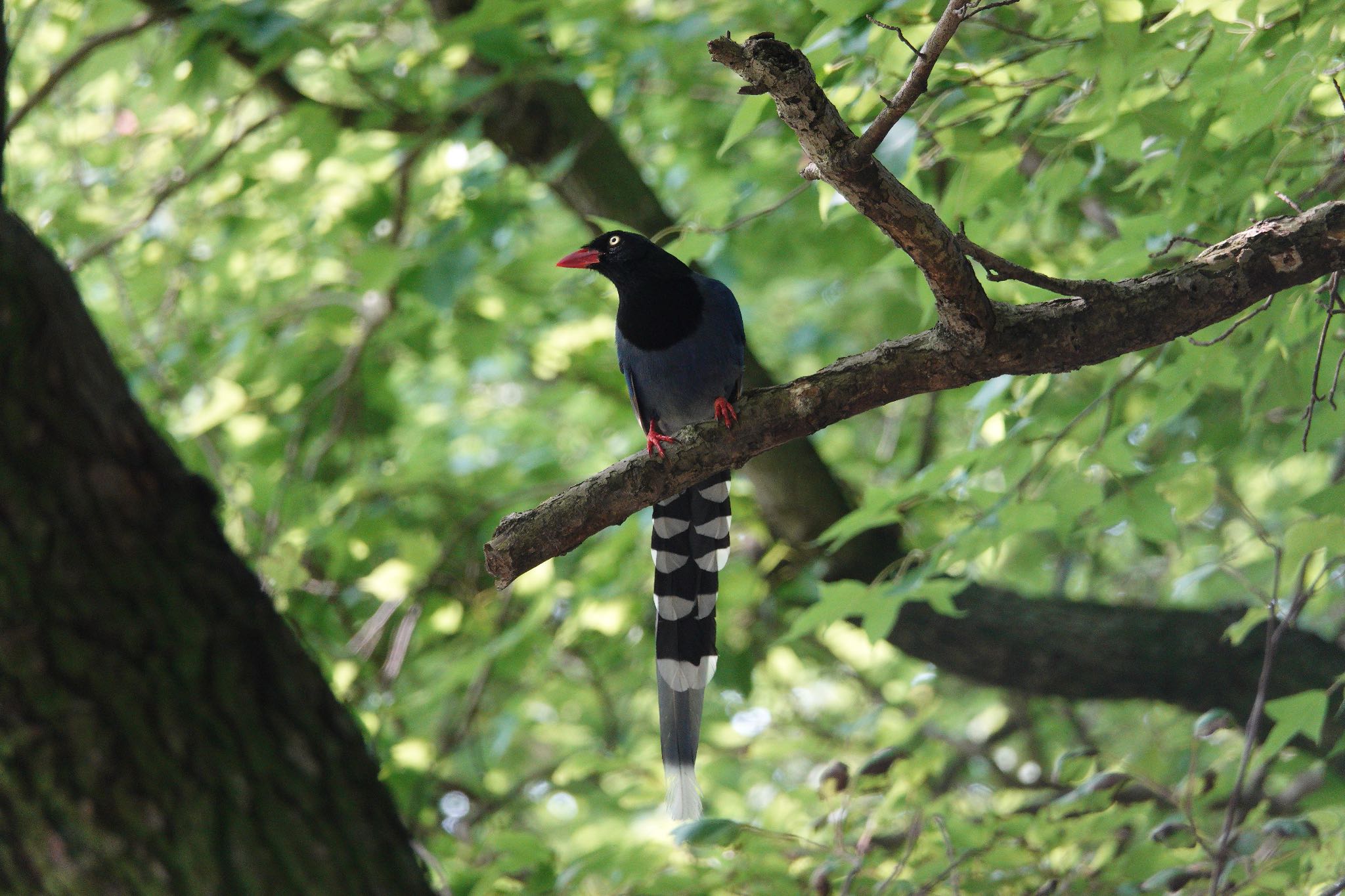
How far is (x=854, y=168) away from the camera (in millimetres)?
1747

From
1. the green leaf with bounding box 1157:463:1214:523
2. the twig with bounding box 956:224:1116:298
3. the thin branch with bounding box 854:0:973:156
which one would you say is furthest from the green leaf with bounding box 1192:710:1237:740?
the thin branch with bounding box 854:0:973:156

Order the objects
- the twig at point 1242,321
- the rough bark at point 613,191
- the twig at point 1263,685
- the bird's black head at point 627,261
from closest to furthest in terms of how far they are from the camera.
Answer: the twig at point 1242,321
the twig at point 1263,685
the bird's black head at point 627,261
the rough bark at point 613,191

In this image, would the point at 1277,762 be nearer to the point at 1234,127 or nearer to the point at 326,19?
the point at 1234,127

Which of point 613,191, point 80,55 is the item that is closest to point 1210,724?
point 613,191

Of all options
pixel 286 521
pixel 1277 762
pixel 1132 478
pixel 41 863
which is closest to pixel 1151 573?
pixel 1277 762

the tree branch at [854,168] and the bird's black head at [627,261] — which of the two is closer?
the tree branch at [854,168]

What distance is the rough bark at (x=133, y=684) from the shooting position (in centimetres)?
237

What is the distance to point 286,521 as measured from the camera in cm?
485

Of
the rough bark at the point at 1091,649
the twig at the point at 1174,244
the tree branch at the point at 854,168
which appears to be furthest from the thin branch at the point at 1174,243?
the rough bark at the point at 1091,649

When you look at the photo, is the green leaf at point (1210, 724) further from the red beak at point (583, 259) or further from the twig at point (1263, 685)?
the red beak at point (583, 259)

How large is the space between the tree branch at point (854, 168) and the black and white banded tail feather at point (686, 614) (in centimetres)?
137

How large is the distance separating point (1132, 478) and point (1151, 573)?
5.32m

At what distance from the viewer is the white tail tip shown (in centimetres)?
325

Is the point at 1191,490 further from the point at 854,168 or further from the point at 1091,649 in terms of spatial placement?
the point at 1091,649
